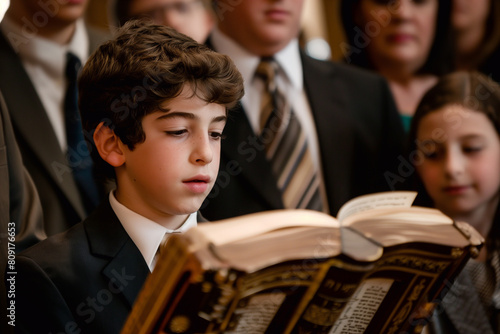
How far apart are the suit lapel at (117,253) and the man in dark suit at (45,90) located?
0.38 m

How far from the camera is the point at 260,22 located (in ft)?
6.44

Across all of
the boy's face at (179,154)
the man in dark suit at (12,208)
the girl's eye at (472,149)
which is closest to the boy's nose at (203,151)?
the boy's face at (179,154)

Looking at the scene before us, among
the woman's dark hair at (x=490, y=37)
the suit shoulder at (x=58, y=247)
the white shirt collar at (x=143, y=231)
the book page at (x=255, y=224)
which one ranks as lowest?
the suit shoulder at (x=58, y=247)

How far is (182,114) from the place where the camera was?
1.27m

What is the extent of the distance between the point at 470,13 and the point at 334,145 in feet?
3.27

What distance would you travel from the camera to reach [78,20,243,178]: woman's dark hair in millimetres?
1281

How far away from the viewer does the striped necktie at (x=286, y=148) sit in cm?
193

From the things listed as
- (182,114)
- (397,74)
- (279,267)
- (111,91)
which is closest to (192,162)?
(182,114)

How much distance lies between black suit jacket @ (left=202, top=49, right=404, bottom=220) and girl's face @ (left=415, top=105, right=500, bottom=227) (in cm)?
15

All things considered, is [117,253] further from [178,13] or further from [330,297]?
[178,13]

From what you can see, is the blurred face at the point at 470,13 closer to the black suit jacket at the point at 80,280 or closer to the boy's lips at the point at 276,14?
the boy's lips at the point at 276,14


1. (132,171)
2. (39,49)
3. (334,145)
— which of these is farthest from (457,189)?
(39,49)

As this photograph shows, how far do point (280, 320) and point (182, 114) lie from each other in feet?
1.29

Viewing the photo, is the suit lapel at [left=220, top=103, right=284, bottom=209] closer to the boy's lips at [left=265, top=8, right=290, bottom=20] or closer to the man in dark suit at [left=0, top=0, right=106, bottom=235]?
the boy's lips at [left=265, top=8, right=290, bottom=20]
